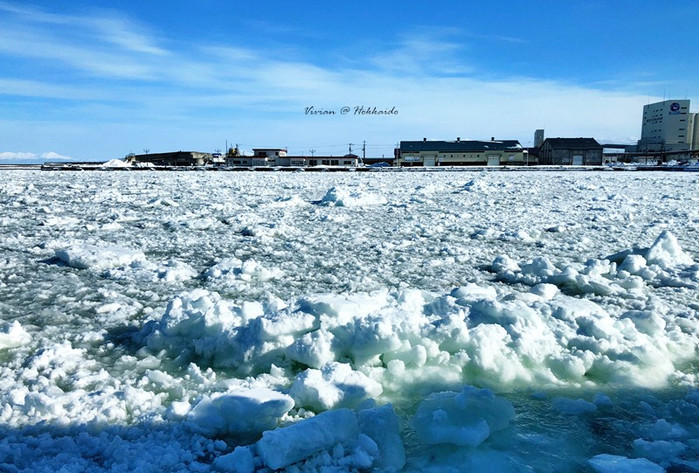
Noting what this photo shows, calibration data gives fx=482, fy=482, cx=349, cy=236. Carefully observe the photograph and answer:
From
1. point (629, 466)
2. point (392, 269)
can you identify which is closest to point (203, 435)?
point (629, 466)

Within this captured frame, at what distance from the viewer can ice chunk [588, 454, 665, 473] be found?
225 cm

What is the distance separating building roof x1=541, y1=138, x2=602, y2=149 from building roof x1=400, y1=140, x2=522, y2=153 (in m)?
6.12

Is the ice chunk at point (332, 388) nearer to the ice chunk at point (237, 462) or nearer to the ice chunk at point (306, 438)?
the ice chunk at point (306, 438)

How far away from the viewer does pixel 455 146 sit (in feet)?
252

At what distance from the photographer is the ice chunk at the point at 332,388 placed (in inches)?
112

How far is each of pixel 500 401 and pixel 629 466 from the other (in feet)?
2.36

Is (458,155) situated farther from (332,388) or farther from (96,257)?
(332,388)

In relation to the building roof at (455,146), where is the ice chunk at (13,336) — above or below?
below

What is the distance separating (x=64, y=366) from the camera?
326cm

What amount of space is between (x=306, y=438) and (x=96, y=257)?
4827 millimetres

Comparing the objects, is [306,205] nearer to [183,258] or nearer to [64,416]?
[183,258]

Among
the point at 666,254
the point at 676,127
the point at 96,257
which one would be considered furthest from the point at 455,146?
the point at 96,257

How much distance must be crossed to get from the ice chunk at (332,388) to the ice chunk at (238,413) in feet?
0.45

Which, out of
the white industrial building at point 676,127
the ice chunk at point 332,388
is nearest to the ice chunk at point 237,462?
the ice chunk at point 332,388
